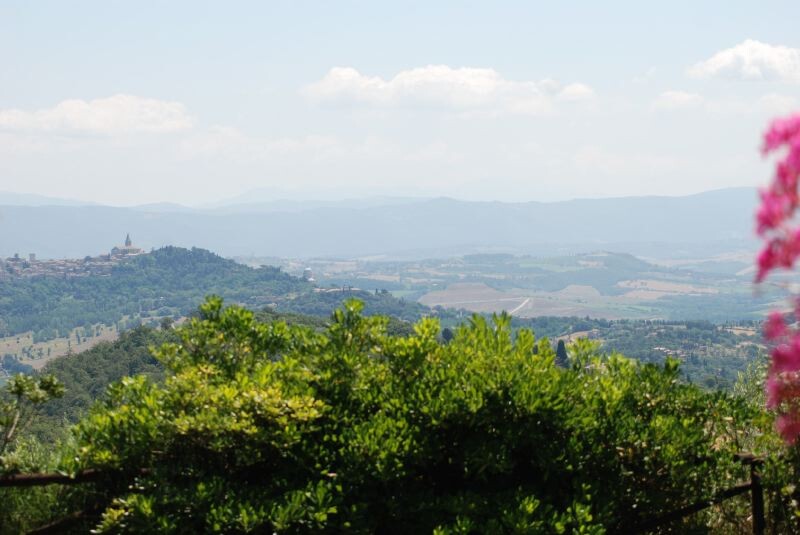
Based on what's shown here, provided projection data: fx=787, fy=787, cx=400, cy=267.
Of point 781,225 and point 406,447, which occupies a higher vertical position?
point 781,225

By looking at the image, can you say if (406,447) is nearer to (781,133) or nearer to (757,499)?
(757,499)

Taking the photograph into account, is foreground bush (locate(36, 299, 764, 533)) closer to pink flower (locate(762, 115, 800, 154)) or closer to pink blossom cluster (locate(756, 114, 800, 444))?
pink blossom cluster (locate(756, 114, 800, 444))

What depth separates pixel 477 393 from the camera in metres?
5.30

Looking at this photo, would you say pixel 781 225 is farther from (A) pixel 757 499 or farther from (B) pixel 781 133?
(A) pixel 757 499

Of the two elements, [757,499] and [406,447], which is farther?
[757,499]

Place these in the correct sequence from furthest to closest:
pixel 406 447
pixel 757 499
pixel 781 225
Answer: pixel 757 499 < pixel 406 447 < pixel 781 225

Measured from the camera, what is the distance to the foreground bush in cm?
490

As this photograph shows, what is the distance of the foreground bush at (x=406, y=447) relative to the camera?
16.1 ft

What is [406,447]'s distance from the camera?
4984 mm

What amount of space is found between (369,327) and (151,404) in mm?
1821

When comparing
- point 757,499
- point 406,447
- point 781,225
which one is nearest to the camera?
point 781,225

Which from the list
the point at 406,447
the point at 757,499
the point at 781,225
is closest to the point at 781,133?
the point at 781,225

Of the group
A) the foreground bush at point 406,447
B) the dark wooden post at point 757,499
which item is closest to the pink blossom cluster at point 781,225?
the foreground bush at point 406,447

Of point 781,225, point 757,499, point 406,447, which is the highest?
point 781,225
